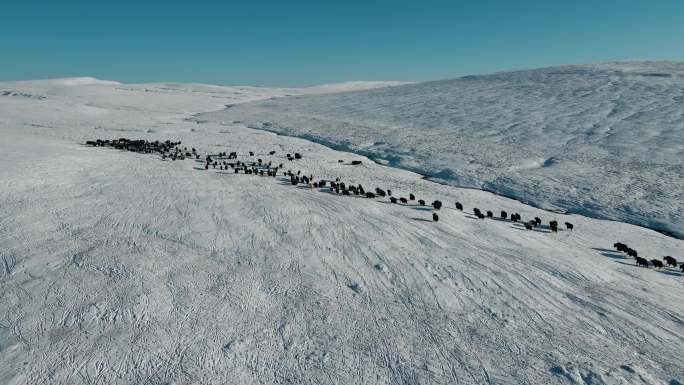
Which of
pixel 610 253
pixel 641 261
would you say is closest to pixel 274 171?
pixel 610 253

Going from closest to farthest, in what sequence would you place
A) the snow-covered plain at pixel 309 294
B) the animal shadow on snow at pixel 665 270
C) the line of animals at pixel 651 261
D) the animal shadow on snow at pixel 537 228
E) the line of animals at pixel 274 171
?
the snow-covered plain at pixel 309 294, the animal shadow on snow at pixel 665 270, the line of animals at pixel 651 261, the animal shadow on snow at pixel 537 228, the line of animals at pixel 274 171

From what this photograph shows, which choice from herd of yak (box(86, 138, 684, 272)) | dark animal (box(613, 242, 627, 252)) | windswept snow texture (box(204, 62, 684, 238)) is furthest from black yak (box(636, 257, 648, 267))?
windswept snow texture (box(204, 62, 684, 238))

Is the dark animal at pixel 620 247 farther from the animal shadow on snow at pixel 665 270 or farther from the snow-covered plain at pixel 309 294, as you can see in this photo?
the animal shadow on snow at pixel 665 270

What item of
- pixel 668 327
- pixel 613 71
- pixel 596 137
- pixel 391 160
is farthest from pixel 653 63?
pixel 668 327

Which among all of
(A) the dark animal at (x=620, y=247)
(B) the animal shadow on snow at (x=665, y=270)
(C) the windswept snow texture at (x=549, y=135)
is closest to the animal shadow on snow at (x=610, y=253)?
(A) the dark animal at (x=620, y=247)

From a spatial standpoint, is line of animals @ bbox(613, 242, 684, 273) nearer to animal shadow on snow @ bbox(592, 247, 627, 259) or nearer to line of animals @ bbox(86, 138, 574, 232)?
animal shadow on snow @ bbox(592, 247, 627, 259)

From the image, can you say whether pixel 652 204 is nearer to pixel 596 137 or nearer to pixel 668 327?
pixel 668 327
